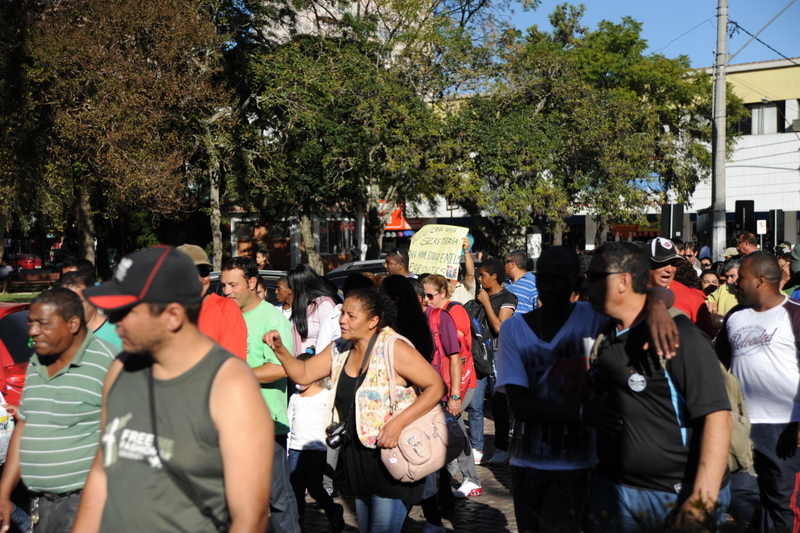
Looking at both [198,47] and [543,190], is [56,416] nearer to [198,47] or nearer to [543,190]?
[198,47]

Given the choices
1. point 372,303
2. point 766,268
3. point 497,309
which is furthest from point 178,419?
point 497,309

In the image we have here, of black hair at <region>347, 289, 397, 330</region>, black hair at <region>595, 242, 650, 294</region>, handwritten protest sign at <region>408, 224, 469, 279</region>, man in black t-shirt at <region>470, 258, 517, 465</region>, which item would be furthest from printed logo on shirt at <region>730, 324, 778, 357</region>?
handwritten protest sign at <region>408, 224, 469, 279</region>

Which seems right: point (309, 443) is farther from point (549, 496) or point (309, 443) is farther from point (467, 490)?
point (549, 496)

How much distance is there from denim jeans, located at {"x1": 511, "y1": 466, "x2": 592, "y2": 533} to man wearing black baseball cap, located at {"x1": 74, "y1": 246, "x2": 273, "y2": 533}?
5.55 feet

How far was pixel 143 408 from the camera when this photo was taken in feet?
8.64

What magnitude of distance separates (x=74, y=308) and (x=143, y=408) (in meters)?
1.73

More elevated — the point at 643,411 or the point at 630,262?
the point at 630,262

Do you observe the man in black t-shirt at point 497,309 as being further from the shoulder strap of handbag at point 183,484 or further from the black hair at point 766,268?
the shoulder strap of handbag at point 183,484

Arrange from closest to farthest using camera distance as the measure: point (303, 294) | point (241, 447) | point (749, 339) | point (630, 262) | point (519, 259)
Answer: point (241, 447) → point (630, 262) → point (749, 339) → point (303, 294) → point (519, 259)

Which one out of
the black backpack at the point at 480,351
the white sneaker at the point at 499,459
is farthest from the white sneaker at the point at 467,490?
the black backpack at the point at 480,351

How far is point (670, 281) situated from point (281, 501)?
297cm

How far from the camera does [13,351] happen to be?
6.99m

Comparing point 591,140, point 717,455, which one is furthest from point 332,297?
point 591,140

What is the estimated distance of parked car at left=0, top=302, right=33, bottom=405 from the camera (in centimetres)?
649
